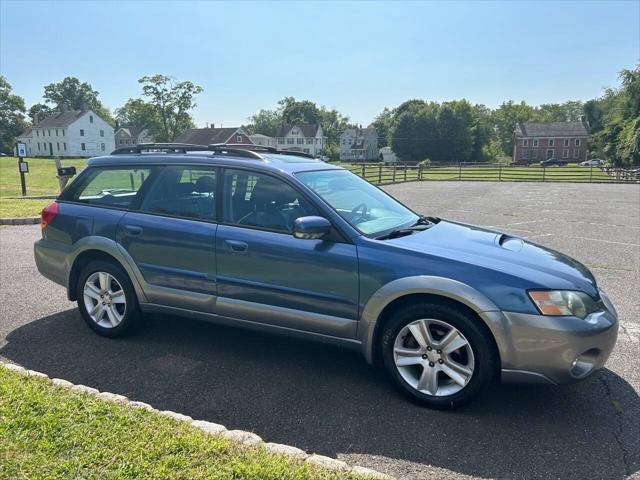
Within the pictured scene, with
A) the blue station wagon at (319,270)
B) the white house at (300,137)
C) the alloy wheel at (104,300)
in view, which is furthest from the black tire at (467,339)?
the white house at (300,137)

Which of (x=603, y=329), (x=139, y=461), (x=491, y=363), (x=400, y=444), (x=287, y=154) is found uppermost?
(x=287, y=154)

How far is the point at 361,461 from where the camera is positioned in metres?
2.60

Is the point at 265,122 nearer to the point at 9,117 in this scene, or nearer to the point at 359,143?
the point at 359,143

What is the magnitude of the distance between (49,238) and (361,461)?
144 inches

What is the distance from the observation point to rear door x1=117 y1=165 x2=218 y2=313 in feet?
12.5

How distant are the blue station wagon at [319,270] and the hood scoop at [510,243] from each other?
0.8 inches

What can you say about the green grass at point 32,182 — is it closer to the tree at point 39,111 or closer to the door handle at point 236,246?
the door handle at point 236,246

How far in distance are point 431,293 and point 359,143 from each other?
3912 inches

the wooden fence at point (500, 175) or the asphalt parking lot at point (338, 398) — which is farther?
the wooden fence at point (500, 175)

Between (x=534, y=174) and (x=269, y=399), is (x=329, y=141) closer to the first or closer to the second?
(x=534, y=174)

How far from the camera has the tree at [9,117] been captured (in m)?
84.3

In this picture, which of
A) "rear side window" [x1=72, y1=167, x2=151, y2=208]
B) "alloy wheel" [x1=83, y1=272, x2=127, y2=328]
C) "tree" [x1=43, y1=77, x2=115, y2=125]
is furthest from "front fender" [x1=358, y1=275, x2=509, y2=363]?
"tree" [x1=43, y1=77, x2=115, y2=125]

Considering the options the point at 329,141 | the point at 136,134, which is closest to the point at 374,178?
the point at 136,134

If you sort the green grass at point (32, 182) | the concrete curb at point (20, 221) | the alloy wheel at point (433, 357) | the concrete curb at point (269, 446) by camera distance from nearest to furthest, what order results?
the concrete curb at point (269, 446) < the alloy wheel at point (433, 357) < the concrete curb at point (20, 221) < the green grass at point (32, 182)
